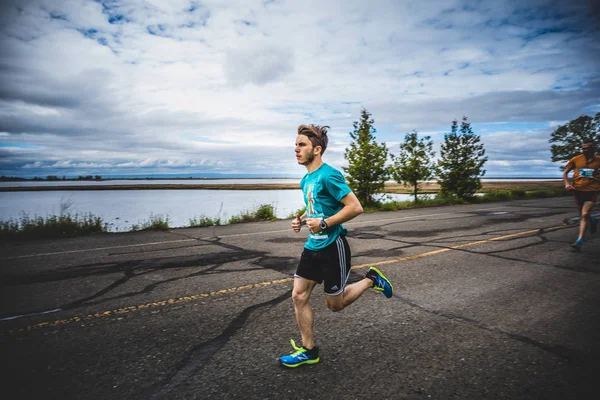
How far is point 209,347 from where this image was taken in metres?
2.89

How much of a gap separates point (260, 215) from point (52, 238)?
707 centimetres

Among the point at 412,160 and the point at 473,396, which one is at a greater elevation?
the point at 412,160

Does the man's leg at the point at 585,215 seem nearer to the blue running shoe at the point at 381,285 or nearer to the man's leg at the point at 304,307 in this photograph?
the blue running shoe at the point at 381,285

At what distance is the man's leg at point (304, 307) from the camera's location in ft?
8.52

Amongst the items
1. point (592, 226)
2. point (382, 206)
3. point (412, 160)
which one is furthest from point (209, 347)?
point (412, 160)

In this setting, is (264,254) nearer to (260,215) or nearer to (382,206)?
(260,215)

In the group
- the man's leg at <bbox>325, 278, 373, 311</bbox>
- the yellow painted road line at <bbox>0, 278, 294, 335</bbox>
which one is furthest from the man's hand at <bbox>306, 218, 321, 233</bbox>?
the yellow painted road line at <bbox>0, 278, 294, 335</bbox>

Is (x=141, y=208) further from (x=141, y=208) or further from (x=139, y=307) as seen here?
(x=139, y=307)

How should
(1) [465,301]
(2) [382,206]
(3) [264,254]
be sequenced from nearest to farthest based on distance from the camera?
1. (1) [465,301]
2. (3) [264,254]
3. (2) [382,206]

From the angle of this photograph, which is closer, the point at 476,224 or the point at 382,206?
the point at 476,224

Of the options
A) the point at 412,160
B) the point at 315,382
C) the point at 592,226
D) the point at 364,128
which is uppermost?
the point at 364,128

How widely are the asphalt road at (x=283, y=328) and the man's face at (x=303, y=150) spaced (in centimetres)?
178

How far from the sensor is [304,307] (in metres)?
2.62

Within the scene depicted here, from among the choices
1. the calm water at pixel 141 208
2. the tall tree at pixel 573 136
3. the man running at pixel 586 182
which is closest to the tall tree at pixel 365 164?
the calm water at pixel 141 208
